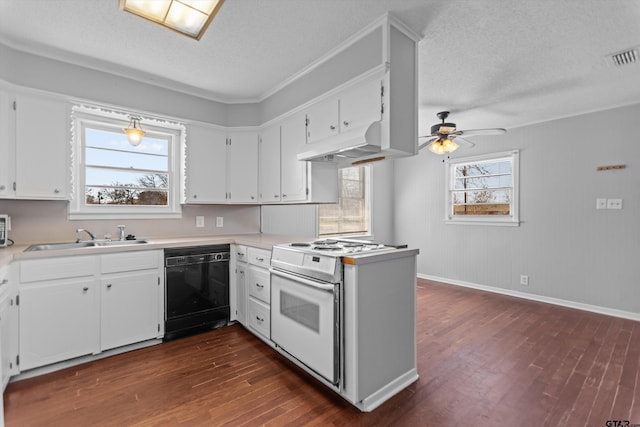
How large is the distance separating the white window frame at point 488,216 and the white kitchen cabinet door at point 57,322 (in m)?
4.87

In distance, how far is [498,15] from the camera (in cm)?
212

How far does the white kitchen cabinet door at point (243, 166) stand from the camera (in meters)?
3.64

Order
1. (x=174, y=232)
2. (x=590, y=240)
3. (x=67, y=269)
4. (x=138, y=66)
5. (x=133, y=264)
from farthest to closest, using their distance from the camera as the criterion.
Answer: (x=590, y=240)
(x=174, y=232)
(x=138, y=66)
(x=133, y=264)
(x=67, y=269)

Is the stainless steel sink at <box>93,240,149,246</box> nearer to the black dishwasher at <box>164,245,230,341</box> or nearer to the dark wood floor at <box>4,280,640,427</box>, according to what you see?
the black dishwasher at <box>164,245,230,341</box>

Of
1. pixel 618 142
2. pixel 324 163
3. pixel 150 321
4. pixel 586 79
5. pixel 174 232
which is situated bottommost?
pixel 150 321

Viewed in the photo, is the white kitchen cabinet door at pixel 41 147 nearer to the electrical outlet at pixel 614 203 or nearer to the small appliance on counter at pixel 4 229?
the small appliance on counter at pixel 4 229

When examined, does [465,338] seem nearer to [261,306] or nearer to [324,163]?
[261,306]

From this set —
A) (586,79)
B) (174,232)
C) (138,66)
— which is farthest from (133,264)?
(586,79)

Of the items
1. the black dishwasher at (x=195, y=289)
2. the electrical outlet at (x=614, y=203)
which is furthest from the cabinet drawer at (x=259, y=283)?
the electrical outlet at (x=614, y=203)

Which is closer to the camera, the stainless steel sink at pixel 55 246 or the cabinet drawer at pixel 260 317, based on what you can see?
the stainless steel sink at pixel 55 246

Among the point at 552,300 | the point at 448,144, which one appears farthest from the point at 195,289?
the point at 552,300

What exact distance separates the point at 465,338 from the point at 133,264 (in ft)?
10.4

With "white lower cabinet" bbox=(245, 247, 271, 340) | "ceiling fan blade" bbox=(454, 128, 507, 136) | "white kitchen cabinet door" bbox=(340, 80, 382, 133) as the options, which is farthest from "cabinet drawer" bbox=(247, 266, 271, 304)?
"ceiling fan blade" bbox=(454, 128, 507, 136)

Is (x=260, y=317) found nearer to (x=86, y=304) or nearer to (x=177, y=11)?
(x=86, y=304)
